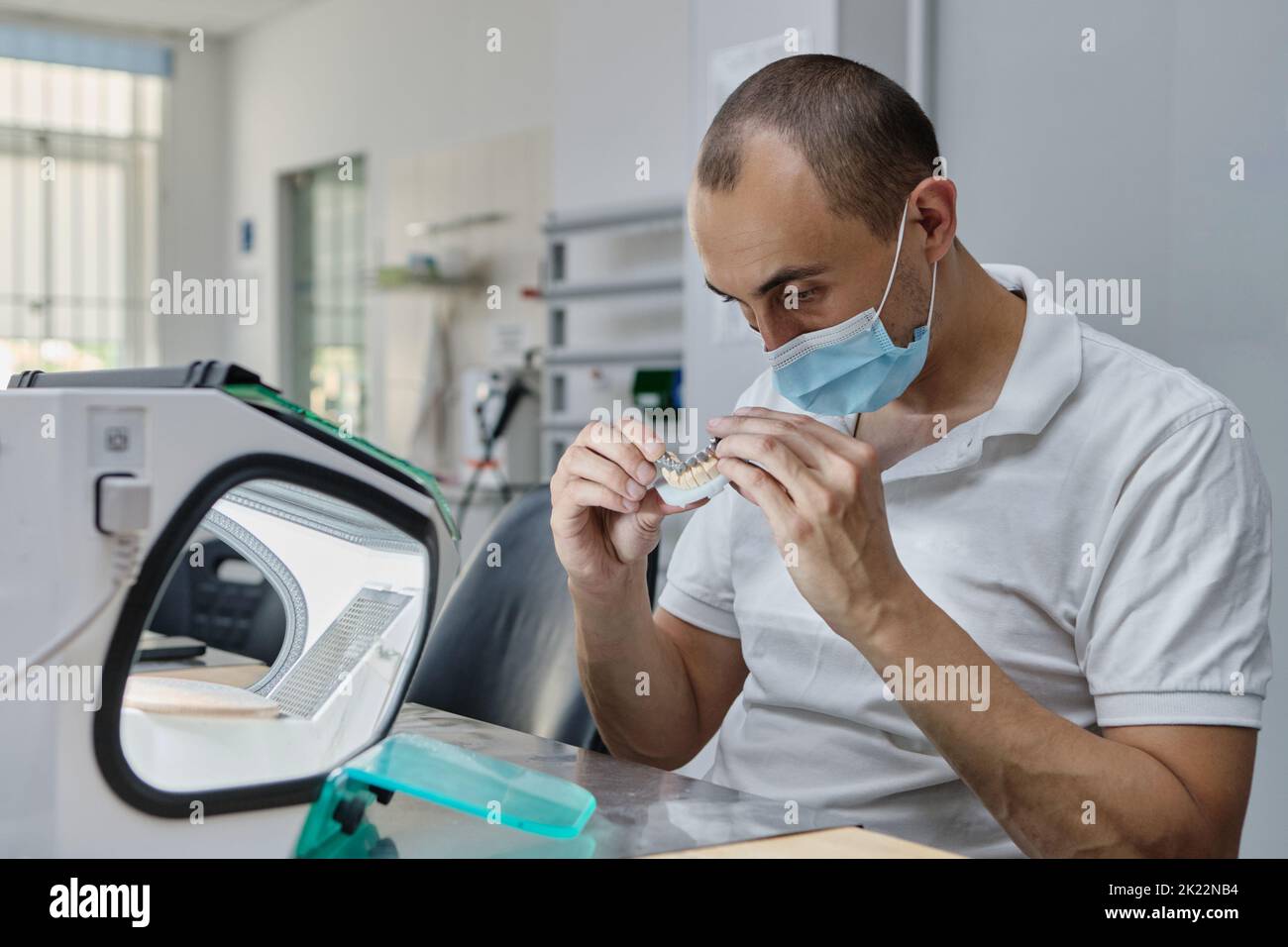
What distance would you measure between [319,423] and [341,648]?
22 cm

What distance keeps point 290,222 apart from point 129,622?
6069 millimetres

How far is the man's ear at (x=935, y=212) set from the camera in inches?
50.9

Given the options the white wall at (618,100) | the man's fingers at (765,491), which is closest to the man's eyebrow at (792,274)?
the man's fingers at (765,491)

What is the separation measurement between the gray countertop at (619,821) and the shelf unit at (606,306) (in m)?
2.68

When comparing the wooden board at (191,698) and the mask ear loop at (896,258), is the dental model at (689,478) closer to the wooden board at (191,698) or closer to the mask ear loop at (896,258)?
the mask ear loop at (896,258)

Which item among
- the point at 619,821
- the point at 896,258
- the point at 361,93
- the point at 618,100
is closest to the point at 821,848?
Answer: the point at 619,821

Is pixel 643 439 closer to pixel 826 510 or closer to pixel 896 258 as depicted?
pixel 826 510

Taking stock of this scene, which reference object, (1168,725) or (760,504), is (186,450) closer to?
(760,504)

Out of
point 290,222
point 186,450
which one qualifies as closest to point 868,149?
point 186,450

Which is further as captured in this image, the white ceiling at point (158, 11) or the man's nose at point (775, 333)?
the white ceiling at point (158, 11)

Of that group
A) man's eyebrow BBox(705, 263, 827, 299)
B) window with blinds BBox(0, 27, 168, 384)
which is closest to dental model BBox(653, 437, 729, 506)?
man's eyebrow BBox(705, 263, 827, 299)

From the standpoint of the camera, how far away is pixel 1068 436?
4.11 feet

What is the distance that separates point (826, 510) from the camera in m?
1.06

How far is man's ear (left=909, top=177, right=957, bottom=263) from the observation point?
1.29m
